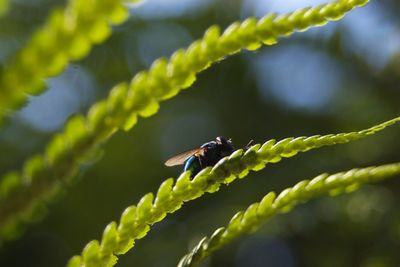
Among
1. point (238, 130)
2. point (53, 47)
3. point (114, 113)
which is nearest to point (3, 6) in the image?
point (53, 47)

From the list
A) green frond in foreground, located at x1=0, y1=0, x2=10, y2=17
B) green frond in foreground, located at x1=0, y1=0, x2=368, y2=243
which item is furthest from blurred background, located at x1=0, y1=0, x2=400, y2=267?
green frond in foreground, located at x1=0, y1=0, x2=10, y2=17

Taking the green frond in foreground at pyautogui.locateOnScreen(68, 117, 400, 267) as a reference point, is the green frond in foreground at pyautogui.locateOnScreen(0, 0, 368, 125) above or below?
above

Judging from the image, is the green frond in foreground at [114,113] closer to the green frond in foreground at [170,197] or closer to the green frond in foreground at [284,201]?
the green frond in foreground at [170,197]

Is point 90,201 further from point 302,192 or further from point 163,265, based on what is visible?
point 302,192

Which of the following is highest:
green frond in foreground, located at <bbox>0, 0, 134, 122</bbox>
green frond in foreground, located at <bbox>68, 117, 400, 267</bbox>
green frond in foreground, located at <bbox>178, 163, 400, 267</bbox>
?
green frond in foreground, located at <bbox>0, 0, 134, 122</bbox>

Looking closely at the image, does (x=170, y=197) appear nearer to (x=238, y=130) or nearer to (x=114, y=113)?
(x=114, y=113)

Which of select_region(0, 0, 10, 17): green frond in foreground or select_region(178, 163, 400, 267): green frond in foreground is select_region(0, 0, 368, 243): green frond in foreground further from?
select_region(178, 163, 400, 267): green frond in foreground
